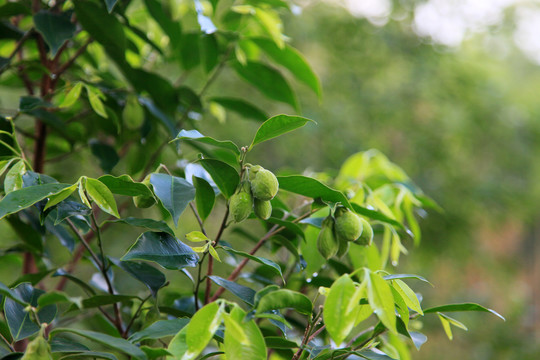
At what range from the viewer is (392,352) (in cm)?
52

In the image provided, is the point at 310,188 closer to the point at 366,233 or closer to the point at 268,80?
the point at 366,233

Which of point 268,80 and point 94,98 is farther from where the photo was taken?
point 268,80

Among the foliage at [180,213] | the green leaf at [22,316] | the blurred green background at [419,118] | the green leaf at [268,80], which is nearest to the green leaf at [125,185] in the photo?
the foliage at [180,213]

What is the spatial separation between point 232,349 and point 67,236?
0.30 meters

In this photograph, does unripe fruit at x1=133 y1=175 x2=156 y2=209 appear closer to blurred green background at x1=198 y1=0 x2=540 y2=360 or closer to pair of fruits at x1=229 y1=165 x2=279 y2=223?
pair of fruits at x1=229 y1=165 x2=279 y2=223

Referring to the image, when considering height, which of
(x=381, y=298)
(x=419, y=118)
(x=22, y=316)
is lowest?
(x=419, y=118)

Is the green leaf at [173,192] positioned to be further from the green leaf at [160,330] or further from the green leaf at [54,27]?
the green leaf at [54,27]

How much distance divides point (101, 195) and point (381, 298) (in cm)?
21

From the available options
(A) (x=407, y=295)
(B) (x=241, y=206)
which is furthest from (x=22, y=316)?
(A) (x=407, y=295)

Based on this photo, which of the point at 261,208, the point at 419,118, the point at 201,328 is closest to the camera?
the point at 201,328

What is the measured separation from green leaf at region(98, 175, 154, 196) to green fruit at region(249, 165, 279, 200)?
79 mm

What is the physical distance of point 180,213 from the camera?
0.37 metres

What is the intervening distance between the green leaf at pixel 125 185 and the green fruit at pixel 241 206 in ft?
0.21

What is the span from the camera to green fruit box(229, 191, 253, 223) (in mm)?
395
